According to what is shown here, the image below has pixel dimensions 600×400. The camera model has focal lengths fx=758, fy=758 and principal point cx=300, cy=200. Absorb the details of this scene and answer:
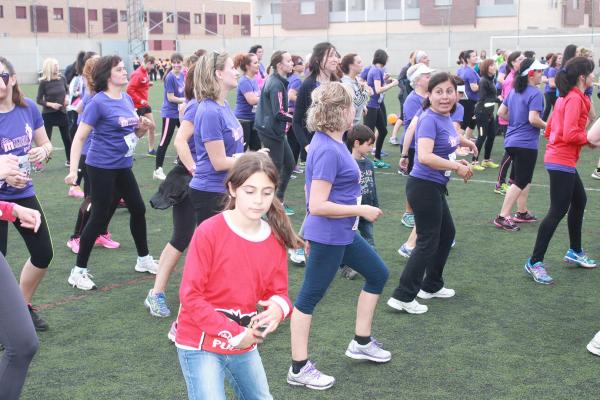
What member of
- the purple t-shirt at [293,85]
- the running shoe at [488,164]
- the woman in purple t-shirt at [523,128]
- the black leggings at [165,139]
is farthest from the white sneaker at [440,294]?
the running shoe at [488,164]

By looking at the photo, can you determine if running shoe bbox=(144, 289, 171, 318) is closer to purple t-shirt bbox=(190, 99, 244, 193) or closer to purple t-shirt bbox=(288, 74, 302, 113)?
purple t-shirt bbox=(190, 99, 244, 193)

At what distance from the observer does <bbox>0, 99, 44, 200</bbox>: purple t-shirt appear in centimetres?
526

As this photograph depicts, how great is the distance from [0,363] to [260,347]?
82.7 inches

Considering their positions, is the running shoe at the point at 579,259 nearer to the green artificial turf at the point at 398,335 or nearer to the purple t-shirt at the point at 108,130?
the green artificial turf at the point at 398,335

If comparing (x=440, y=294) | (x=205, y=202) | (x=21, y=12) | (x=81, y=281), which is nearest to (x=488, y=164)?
(x=440, y=294)

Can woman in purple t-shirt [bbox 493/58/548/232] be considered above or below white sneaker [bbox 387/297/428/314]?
above

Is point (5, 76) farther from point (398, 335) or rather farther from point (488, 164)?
point (488, 164)

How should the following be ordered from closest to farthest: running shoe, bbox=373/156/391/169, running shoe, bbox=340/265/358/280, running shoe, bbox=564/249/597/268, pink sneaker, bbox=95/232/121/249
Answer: running shoe, bbox=340/265/358/280, running shoe, bbox=564/249/597/268, pink sneaker, bbox=95/232/121/249, running shoe, bbox=373/156/391/169

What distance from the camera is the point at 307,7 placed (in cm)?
5894

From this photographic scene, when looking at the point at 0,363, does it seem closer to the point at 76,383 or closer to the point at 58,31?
the point at 76,383

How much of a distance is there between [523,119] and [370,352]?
4.36m

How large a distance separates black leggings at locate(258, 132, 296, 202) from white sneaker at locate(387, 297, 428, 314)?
3127 mm

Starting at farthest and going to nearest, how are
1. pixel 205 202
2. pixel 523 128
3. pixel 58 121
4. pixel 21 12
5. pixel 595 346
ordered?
1. pixel 21 12
2. pixel 58 121
3. pixel 523 128
4. pixel 205 202
5. pixel 595 346

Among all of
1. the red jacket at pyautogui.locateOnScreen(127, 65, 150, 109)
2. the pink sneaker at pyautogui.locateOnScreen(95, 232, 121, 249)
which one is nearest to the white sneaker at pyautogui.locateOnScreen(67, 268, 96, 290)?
the pink sneaker at pyautogui.locateOnScreen(95, 232, 121, 249)
